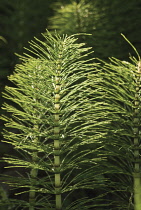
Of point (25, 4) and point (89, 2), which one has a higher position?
point (25, 4)

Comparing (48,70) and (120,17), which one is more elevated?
(120,17)

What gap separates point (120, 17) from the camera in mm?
2283

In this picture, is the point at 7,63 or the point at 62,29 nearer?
the point at 62,29

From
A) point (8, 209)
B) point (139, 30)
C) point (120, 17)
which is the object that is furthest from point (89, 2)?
point (8, 209)

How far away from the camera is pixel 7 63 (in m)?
2.25

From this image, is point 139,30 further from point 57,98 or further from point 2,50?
point 57,98

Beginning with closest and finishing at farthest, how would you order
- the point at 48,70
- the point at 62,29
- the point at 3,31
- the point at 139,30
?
the point at 48,70 → the point at 62,29 → the point at 139,30 → the point at 3,31

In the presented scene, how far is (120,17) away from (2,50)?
1003 mm

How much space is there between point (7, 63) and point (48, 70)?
1.19m

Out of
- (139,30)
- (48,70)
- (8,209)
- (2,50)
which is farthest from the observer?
(2,50)

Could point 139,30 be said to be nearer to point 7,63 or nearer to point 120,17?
point 120,17

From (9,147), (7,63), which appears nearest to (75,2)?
(7,63)

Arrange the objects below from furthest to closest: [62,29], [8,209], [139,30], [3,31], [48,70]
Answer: [3,31] < [139,30] < [62,29] < [8,209] < [48,70]

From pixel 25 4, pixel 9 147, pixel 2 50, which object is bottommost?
pixel 9 147
